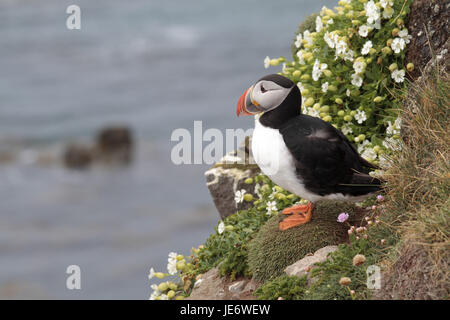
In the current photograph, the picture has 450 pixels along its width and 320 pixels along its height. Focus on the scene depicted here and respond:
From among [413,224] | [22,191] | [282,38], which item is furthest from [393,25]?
[282,38]

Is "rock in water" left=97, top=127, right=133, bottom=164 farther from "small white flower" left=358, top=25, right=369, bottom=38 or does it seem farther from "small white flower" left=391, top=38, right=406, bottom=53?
"small white flower" left=391, top=38, right=406, bottom=53

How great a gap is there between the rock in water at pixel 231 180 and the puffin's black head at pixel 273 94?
2.18 metres

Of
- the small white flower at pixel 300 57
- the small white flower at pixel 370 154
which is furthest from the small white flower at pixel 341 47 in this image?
the small white flower at pixel 370 154

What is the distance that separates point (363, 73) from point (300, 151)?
1.78 m

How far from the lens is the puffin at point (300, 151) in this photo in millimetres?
4715

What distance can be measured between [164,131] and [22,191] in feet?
14.4

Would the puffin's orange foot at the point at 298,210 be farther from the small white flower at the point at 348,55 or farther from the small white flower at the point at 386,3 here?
the small white flower at the point at 386,3

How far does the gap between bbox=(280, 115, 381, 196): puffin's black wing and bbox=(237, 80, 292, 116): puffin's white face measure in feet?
0.67

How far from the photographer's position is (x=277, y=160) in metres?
4.76

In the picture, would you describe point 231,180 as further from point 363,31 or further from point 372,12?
point 372,12

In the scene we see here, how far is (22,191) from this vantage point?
52.8 feet

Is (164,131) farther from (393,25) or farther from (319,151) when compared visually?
(319,151)
